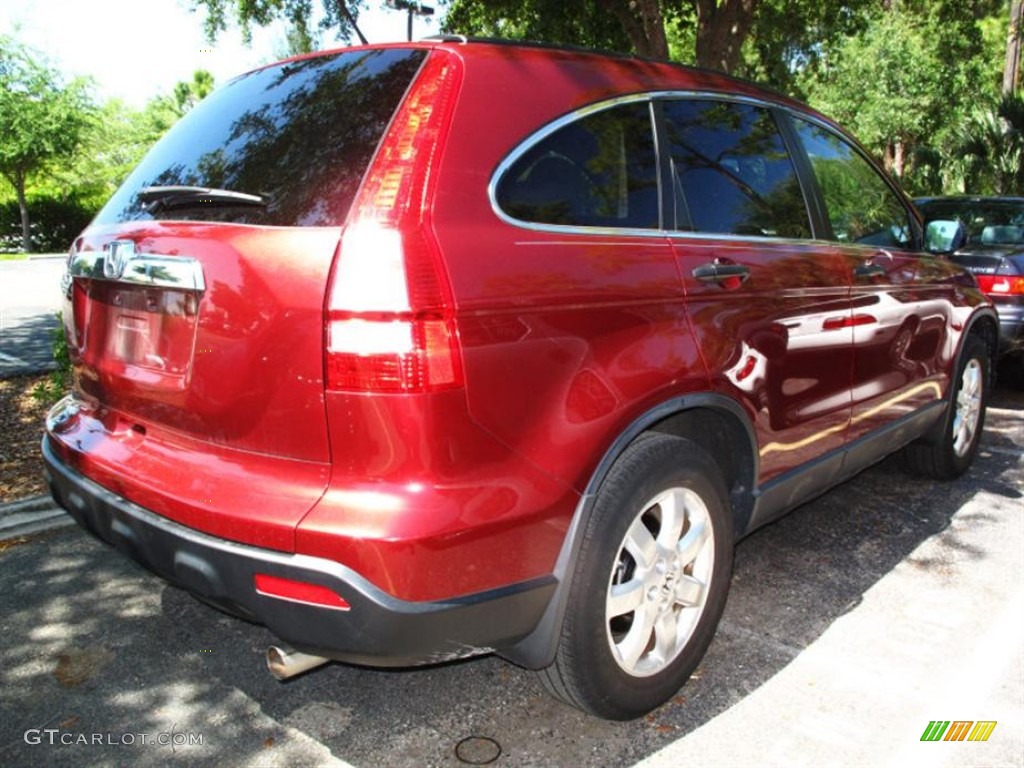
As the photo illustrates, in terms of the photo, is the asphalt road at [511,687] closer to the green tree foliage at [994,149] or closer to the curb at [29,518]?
the curb at [29,518]

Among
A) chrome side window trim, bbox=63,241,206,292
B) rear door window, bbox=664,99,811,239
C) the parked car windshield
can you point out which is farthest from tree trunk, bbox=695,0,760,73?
chrome side window trim, bbox=63,241,206,292

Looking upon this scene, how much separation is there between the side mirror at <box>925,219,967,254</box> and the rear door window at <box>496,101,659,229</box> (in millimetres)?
2367

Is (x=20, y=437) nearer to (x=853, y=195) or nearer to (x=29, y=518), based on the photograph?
(x=29, y=518)

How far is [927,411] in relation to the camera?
4.23 m

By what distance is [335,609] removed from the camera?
1.93m

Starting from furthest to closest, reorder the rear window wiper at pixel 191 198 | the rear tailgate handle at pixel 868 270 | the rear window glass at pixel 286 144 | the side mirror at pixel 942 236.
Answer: the side mirror at pixel 942 236 → the rear tailgate handle at pixel 868 270 → the rear window wiper at pixel 191 198 → the rear window glass at pixel 286 144

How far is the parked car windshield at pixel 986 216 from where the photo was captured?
285 inches

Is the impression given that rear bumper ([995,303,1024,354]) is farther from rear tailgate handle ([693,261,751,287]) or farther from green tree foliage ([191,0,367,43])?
green tree foliage ([191,0,367,43])

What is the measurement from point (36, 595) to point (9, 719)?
2.86 ft

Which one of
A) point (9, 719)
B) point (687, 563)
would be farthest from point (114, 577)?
point (687, 563)

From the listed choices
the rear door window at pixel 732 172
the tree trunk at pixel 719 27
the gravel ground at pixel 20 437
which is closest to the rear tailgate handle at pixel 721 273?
the rear door window at pixel 732 172

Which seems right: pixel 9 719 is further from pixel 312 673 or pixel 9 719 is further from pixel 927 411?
pixel 927 411

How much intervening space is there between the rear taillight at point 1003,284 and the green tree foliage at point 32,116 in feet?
79.0

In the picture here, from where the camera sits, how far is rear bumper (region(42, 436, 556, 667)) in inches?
75.2
